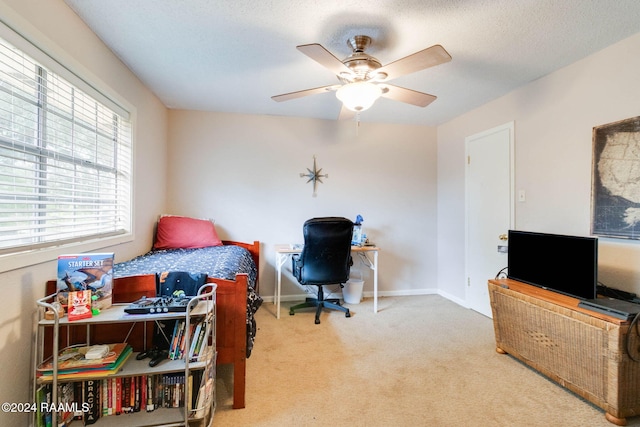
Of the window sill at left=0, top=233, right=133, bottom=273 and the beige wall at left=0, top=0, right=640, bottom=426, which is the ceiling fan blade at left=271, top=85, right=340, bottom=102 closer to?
the beige wall at left=0, top=0, right=640, bottom=426

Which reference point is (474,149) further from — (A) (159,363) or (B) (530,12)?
(A) (159,363)

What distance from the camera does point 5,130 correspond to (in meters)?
1.24

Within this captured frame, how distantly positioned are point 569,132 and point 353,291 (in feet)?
8.40

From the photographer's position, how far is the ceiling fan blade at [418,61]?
1.48 meters

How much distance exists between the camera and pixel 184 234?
2.91 meters

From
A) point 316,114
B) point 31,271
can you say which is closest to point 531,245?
point 316,114

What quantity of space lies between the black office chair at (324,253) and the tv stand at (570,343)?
134cm

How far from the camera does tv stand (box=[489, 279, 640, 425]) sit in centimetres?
148

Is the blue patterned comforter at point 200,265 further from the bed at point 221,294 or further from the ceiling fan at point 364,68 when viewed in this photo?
the ceiling fan at point 364,68

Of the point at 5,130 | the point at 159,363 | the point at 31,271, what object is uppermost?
the point at 5,130

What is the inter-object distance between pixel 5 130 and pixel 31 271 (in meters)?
0.67

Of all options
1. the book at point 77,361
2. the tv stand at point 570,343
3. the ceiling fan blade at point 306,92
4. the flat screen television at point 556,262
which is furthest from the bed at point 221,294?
the flat screen television at point 556,262

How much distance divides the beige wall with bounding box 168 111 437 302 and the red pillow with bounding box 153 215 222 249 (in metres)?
0.33

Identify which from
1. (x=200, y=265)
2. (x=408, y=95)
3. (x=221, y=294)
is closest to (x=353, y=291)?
(x=200, y=265)
